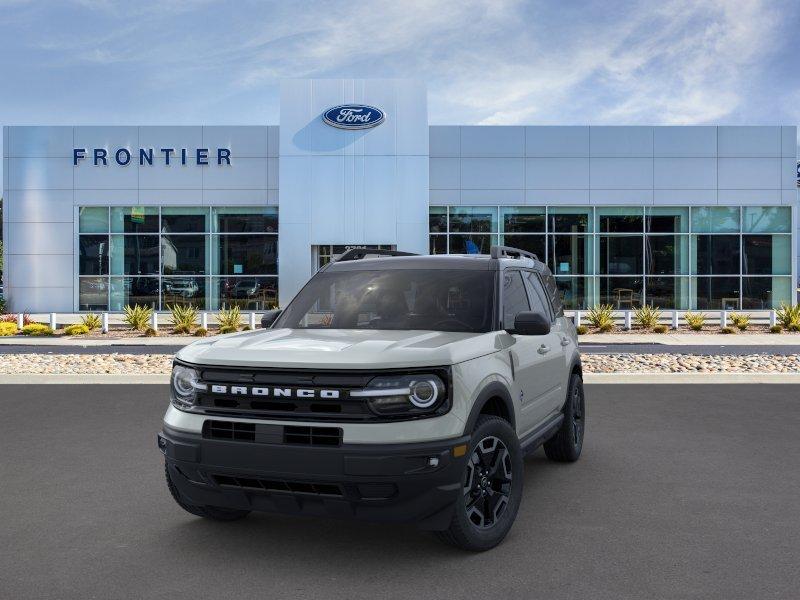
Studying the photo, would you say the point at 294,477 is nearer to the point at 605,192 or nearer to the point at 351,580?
the point at 351,580

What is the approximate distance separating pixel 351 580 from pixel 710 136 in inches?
1150

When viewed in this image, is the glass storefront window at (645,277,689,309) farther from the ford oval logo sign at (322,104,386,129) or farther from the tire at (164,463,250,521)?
the tire at (164,463,250,521)

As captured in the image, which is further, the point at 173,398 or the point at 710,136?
the point at 710,136

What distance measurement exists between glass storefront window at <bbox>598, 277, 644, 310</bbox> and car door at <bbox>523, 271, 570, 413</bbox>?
24214 millimetres

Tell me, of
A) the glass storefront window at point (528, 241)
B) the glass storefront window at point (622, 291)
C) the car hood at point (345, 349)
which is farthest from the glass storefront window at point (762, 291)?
the car hood at point (345, 349)

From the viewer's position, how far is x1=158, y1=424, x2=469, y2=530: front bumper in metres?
4.14

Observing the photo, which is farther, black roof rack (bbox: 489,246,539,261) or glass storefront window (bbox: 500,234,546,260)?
glass storefront window (bbox: 500,234,546,260)

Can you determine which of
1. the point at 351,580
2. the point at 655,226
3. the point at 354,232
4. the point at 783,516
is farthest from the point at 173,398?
the point at 655,226

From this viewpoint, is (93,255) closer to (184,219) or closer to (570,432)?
(184,219)

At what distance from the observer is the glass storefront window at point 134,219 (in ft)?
99.7

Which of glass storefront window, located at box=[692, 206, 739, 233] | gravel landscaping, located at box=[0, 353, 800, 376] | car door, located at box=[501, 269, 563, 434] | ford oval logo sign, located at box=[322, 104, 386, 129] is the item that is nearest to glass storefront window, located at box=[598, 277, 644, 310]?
glass storefront window, located at box=[692, 206, 739, 233]

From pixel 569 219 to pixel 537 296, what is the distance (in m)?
24.4

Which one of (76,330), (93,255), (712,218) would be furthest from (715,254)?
(93,255)

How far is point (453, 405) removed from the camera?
436cm
